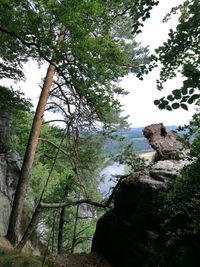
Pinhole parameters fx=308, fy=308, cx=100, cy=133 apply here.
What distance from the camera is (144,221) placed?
25.9 ft

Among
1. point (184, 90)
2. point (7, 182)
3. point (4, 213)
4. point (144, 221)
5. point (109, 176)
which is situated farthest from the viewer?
point (109, 176)

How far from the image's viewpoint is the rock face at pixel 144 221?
7.39m

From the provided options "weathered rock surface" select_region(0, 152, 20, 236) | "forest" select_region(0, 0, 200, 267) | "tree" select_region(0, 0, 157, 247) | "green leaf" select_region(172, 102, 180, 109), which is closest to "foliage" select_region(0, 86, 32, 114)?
"forest" select_region(0, 0, 200, 267)

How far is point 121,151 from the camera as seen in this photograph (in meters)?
9.42

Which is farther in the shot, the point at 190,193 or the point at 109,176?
the point at 109,176

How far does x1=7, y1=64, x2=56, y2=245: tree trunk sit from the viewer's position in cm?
937

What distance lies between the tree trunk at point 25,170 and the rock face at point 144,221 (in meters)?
2.64

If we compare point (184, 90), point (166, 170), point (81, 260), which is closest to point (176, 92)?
point (184, 90)

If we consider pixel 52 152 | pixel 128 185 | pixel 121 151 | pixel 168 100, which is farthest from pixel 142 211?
pixel 168 100

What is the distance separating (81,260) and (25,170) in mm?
3181

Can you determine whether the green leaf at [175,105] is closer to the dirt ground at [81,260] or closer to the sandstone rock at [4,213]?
the dirt ground at [81,260]

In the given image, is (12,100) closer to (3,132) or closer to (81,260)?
(3,132)

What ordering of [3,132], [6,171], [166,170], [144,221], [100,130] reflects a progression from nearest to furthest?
[144,221] → [166,170] → [100,130] → [6,171] → [3,132]

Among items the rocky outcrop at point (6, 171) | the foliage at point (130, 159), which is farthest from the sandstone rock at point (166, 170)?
the rocky outcrop at point (6, 171)
